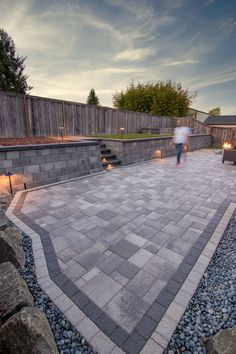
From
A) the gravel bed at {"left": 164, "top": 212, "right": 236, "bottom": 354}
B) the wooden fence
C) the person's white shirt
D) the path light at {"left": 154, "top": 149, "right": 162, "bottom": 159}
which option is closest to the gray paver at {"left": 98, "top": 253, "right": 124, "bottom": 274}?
the gravel bed at {"left": 164, "top": 212, "right": 236, "bottom": 354}

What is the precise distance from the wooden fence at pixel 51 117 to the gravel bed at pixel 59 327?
639 cm

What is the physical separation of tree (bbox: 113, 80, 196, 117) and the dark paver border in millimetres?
17079

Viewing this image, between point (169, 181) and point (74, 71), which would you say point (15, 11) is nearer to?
point (74, 71)

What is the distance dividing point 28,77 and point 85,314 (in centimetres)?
2071

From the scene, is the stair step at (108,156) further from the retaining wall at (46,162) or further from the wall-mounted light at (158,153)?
the wall-mounted light at (158,153)

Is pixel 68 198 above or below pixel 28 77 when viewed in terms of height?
below

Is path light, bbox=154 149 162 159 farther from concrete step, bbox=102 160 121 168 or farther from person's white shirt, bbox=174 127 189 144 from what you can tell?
concrete step, bbox=102 160 121 168

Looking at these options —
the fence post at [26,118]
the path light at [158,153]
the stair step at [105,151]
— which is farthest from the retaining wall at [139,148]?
the fence post at [26,118]

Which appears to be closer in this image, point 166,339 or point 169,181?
point 166,339

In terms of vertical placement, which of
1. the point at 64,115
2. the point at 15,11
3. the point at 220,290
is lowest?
the point at 220,290

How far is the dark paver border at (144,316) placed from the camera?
1324 millimetres

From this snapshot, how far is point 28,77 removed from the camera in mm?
16828

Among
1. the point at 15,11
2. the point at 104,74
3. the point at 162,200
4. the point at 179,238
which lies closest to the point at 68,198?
the point at 162,200

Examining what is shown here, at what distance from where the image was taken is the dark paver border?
132 centimetres
